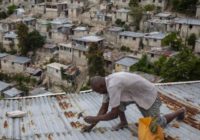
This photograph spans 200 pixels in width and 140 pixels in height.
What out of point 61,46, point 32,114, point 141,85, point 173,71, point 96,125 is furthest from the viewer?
point 61,46

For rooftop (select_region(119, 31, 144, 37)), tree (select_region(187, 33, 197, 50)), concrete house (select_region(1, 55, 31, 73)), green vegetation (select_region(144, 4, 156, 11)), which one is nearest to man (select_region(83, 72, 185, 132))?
tree (select_region(187, 33, 197, 50))

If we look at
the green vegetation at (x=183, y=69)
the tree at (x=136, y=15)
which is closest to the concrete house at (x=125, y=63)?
the green vegetation at (x=183, y=69)

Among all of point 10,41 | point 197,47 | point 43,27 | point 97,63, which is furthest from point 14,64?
point 197,47

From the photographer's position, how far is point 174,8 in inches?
1270

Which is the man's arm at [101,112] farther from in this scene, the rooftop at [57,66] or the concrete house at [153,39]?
the concrete house at [153,39]

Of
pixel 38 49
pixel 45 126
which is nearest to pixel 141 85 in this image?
pixel 45 126

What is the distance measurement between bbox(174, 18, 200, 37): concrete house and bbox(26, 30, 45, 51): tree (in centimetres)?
1275

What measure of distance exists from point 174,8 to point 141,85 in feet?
95.0

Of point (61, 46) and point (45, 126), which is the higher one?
point (45, 126)

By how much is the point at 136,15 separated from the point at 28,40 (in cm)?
1068

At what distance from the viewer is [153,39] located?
26.9 metres

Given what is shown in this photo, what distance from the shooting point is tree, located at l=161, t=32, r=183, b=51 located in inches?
953

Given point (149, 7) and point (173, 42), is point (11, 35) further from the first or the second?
point (173, 42)

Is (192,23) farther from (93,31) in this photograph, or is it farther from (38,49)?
(38,49)
